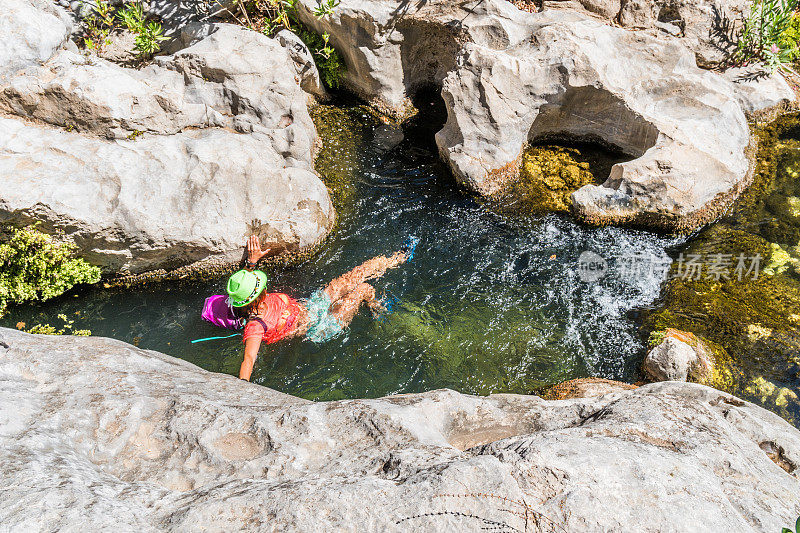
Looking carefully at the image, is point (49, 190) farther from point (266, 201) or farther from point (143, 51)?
point (143, 51)

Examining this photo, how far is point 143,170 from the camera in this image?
8.04 meters

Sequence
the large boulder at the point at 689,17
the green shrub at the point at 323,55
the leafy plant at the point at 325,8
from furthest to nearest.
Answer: the green shrub at the point at 323,55
the large boulder at the point at 689,17
the leafy plant at the point at 325,8

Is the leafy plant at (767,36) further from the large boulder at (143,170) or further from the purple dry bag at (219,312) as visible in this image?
the purple dry bag at (219,312)

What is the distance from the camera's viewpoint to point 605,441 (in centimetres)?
362

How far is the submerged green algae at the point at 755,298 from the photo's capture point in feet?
22.9

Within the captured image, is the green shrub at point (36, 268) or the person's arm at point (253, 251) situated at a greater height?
the person's arm at point (253, 251)

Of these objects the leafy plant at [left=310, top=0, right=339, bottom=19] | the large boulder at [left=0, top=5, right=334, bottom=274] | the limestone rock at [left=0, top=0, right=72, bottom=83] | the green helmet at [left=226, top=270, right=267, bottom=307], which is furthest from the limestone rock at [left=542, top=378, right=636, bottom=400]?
the limestone rock at [left=0, top=0, right=72, bottom=83]

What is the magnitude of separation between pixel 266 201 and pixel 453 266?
3469mm

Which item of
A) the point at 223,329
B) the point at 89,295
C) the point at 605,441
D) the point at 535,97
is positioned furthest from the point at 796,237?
the point at 89,295

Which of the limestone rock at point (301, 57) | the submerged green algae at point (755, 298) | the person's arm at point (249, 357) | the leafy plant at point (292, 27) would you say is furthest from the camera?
the leafy plant at point (292, 27)

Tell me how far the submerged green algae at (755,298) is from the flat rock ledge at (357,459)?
2.48 meters

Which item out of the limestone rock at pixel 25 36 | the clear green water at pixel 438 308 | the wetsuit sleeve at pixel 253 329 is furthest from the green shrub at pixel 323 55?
the wetsuit sleeve at pixel 253 329

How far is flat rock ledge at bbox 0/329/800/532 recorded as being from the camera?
304 centimetres

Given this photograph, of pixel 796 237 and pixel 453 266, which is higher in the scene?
pixel 796 237
